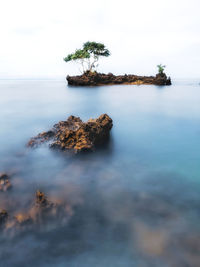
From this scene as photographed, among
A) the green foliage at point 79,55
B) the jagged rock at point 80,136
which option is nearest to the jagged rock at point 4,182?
the jagged rock at point 80,136

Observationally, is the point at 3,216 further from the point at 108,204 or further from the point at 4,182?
the point at 108,204

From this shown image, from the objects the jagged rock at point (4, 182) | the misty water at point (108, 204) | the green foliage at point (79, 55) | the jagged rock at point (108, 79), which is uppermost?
the green foliage at point (79, 55)

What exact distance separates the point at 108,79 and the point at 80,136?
43822 mm

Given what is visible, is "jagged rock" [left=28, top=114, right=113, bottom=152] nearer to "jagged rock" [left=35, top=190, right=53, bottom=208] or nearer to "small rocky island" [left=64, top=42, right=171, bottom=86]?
"jagged rock" [left=35, top=190, right=53, bottom=208]

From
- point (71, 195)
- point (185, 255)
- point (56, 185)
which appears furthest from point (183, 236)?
point (56, 185)

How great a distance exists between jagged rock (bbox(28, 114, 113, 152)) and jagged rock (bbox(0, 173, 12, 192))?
207cm

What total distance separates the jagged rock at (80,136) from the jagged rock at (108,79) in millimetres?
37004

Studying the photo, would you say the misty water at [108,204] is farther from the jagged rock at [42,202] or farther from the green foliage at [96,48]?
the green foliage at [96,48]

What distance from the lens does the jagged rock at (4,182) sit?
472 centimetres

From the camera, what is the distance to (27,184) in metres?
5.02

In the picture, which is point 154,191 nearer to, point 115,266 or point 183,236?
point 183,236

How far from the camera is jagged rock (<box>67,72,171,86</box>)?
44125 mm

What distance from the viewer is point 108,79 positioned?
48500 mm

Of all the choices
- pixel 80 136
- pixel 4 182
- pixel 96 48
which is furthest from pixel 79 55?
pixel 4 182
